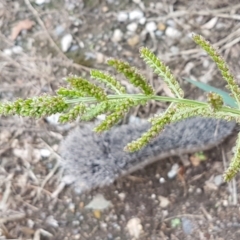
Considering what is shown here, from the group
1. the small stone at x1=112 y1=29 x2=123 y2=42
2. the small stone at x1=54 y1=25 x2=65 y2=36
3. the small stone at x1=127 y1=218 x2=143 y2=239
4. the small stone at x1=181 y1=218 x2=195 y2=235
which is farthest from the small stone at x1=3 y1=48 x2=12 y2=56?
the small stone at x1=181 y1=218 x2=195 y2=235

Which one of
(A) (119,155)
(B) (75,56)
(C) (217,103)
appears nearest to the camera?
(C) (217,103)

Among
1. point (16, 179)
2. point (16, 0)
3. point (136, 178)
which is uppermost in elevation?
point (16, 0)

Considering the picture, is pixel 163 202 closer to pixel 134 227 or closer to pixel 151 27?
pixel 134 227

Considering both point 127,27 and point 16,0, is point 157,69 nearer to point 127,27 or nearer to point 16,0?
point 127,27

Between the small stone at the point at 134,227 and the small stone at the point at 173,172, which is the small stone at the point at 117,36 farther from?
the small stone at the point at 134,227

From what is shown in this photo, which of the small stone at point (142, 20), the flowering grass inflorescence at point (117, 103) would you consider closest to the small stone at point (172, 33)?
the small stone at point (142, 20)

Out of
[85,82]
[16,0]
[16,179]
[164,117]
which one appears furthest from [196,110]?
[16,0]
